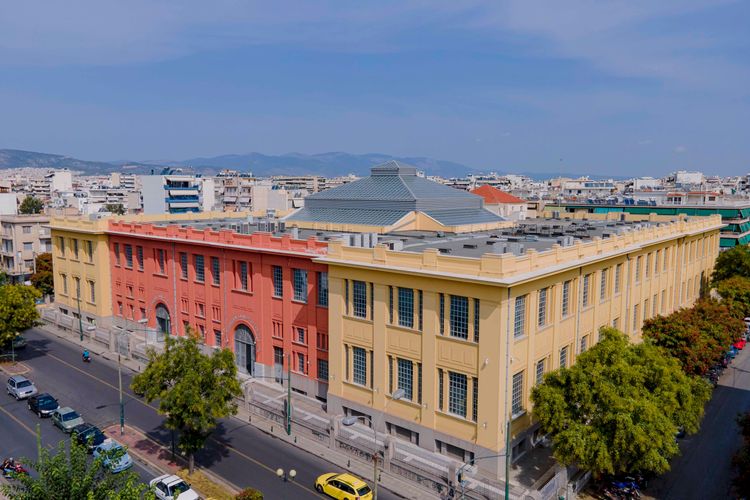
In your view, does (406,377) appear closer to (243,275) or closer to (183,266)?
(243,275)

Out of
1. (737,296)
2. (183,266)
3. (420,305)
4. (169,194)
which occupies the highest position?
(169,194)

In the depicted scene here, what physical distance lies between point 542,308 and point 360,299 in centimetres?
1372

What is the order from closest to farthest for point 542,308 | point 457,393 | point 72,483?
point 72,483 < point 457,393 < point 542,308

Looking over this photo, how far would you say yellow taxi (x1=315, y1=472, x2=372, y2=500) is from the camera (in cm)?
3656

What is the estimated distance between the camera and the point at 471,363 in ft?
129

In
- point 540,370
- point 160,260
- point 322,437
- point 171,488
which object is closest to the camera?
point 171,488

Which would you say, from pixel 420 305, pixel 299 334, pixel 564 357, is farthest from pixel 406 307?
pixel 299 334

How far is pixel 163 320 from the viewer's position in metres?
68.8

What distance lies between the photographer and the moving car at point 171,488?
36.5m

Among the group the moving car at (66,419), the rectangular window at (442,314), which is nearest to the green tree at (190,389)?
the moving car at (66,419)

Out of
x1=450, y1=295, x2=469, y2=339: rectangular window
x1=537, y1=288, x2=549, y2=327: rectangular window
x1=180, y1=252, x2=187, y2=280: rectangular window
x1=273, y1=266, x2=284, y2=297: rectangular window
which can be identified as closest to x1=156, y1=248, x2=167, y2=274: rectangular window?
x1=180, y1=252, x2=187, y2=280: rectangular window

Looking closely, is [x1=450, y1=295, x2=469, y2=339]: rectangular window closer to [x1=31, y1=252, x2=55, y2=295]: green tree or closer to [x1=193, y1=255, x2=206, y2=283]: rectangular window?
[x1=193, y1=255, x2=206, y2=283]: rectangular window

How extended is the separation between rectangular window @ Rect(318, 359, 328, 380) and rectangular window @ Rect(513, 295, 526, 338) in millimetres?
19106

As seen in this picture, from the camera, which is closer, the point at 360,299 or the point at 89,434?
the point at 89,434
